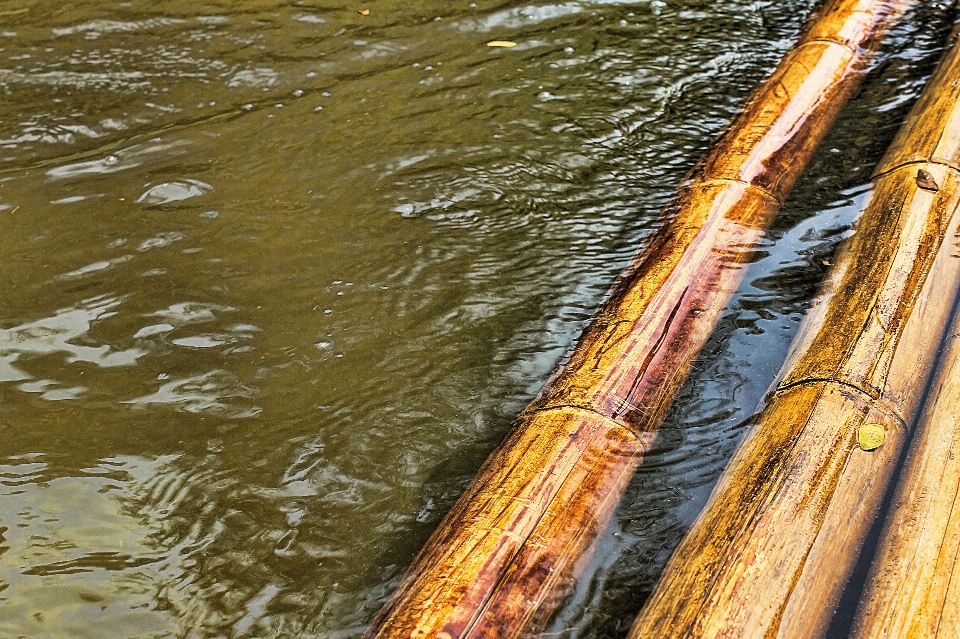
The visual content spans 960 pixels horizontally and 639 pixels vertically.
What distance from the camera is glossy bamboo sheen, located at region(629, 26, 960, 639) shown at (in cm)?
240

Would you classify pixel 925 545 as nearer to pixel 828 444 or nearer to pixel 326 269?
pixel 828 444

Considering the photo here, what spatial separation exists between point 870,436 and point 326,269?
2480 millimetres

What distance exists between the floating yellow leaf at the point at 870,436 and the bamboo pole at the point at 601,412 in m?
0.69

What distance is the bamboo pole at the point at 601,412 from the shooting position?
242cm

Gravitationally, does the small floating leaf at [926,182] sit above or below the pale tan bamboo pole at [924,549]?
above

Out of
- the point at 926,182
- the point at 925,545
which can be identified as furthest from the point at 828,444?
the point at 926,182

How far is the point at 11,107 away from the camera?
5.09 metres

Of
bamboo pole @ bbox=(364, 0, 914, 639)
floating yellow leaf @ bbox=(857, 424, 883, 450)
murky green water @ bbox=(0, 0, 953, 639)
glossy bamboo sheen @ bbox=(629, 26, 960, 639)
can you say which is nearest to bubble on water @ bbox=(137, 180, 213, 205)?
murky green water @ bbox=(0, 0, 953, 639)

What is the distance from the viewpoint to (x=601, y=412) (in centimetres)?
302

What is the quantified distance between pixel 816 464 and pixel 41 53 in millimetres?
5413

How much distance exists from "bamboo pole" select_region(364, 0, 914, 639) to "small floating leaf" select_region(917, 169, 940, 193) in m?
0.62

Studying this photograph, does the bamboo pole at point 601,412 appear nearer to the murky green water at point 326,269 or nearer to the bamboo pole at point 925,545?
the murky green water at point 326,269

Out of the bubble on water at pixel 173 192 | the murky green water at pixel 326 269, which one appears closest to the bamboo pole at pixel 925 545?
the murky green water at pixel 326 269

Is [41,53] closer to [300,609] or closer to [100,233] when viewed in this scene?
[100,233]
